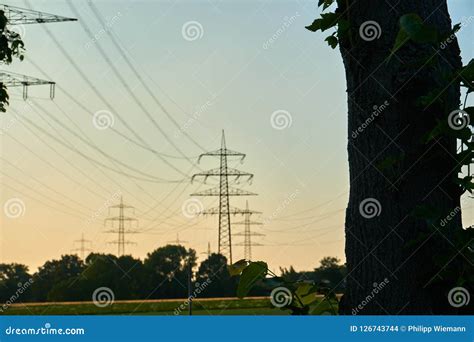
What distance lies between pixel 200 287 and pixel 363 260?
353 centimetres

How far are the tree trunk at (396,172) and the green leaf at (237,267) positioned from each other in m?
0.29

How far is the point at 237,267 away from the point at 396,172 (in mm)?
465

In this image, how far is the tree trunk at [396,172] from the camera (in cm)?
185

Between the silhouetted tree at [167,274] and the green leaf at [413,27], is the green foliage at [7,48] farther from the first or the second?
the silhouetted tree at [167,274]

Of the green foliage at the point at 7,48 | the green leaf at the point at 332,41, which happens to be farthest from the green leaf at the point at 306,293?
the green foliage at the point at 7,48

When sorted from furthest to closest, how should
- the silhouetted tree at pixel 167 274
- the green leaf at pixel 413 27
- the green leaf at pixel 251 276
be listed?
the silhouetted tree at pixel 167 274
the green leaf at pixel 251 276
the green leaf at pixel 413 27

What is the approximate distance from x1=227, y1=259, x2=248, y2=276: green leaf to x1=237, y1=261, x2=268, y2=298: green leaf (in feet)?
0.06

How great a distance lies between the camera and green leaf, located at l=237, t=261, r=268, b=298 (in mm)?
1807

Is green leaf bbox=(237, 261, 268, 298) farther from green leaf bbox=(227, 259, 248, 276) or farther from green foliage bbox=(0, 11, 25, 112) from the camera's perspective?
green foliage bbox=(0, 11, 25, 112)

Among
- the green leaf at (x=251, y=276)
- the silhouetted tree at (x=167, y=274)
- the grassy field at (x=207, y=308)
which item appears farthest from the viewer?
the silhouetted tree at (x=167, y=274)

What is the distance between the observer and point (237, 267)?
1835mm

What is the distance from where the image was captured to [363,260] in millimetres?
1913

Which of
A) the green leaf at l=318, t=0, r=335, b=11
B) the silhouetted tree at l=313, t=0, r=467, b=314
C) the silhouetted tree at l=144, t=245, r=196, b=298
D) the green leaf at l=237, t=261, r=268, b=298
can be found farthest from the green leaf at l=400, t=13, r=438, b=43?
the silhouetted tree at l=144, t=245, r=196, b=298
